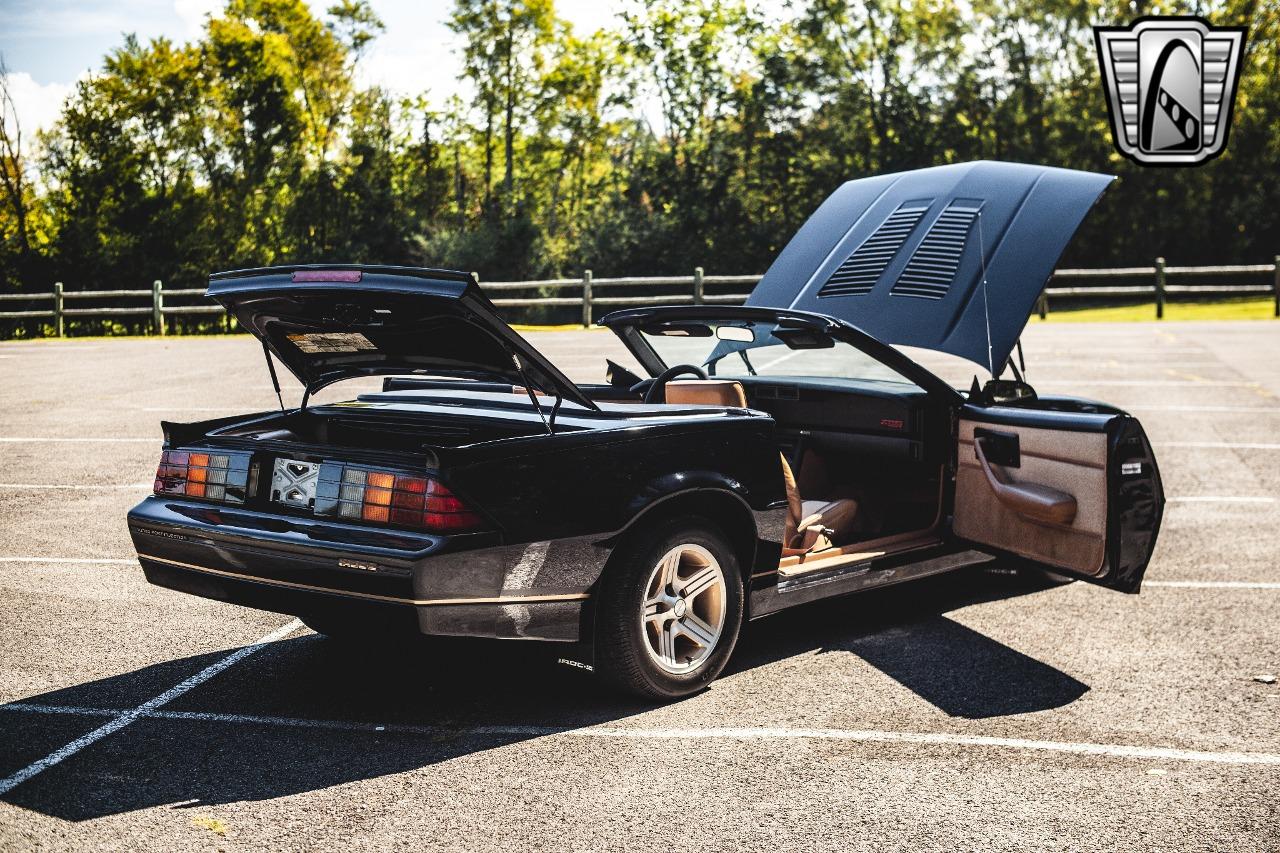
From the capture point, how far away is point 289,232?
4784cm

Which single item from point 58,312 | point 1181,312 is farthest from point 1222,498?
point 58,312

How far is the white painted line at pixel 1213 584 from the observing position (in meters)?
6.46

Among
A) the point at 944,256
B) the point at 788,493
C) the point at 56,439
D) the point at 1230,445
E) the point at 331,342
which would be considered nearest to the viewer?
the point at 331,342

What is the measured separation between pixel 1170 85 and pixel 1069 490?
18.1 meters

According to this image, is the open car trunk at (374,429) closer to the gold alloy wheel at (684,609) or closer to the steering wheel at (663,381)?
the gold alloy wheel at (684,609)

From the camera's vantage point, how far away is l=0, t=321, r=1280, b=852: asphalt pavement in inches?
143

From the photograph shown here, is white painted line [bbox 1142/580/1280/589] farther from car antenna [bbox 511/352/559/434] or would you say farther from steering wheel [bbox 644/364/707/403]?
car antenna [bbox 511/352/559/434]

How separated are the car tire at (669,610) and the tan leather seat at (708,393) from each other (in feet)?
2.68

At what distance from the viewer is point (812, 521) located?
223 inches

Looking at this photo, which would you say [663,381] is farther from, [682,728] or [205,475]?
[205,475]

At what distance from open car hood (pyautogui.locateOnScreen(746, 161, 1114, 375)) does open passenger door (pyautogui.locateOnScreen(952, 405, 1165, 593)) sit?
14.7 inches

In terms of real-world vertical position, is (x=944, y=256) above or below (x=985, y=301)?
above

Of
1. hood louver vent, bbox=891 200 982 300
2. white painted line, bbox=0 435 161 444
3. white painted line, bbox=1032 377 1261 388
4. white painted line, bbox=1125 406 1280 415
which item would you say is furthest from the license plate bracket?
white painted line, bbox=1032 377 1261 388

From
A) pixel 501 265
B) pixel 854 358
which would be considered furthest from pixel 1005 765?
pixel 501 265
